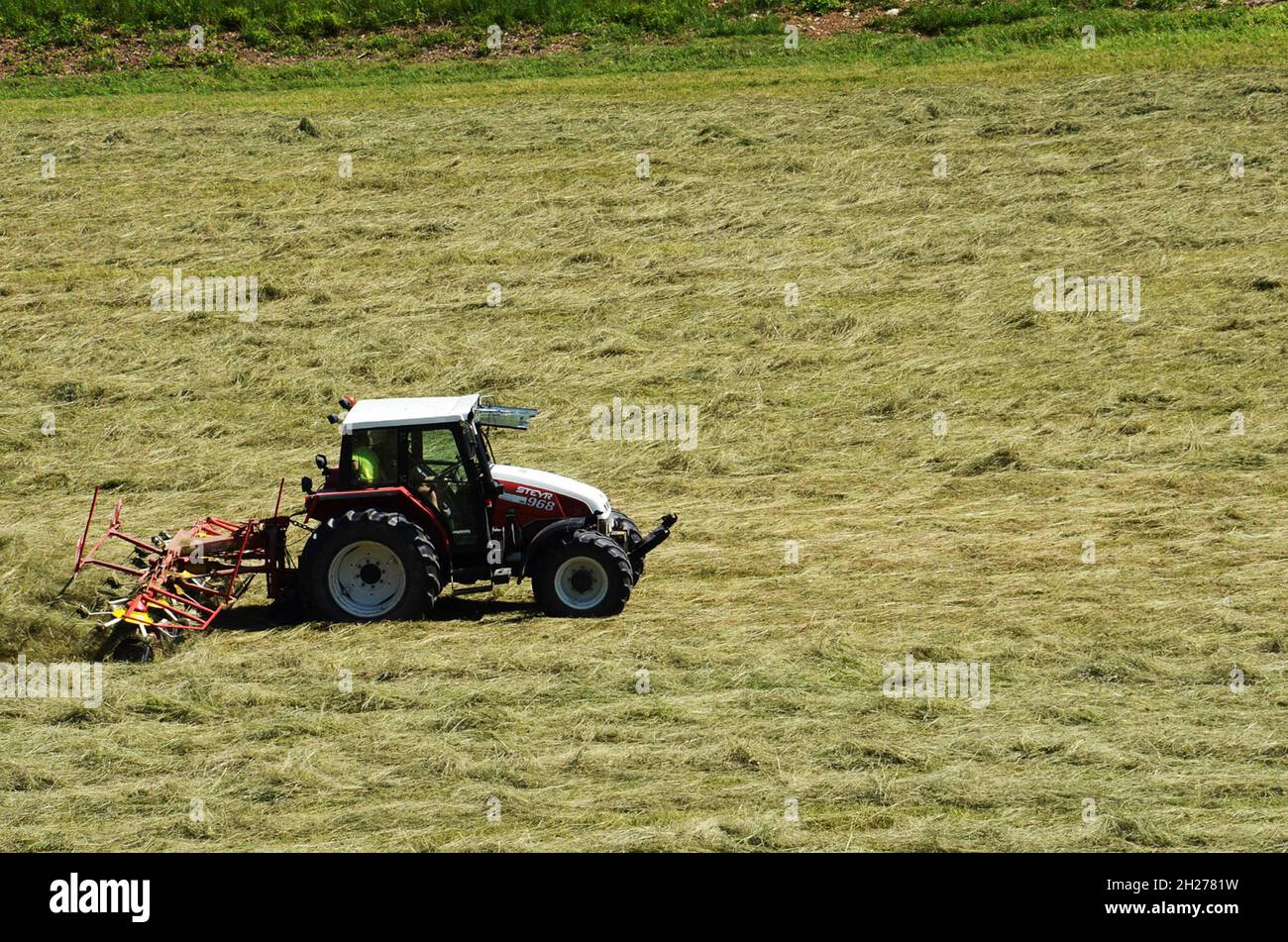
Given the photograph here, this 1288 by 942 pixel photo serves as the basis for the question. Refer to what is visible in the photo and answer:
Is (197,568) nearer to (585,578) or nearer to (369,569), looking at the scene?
(369,569)

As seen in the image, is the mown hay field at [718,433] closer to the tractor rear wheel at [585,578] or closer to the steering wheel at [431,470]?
the tractor rear wheel at [585,578]

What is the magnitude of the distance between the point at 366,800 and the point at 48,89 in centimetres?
1918

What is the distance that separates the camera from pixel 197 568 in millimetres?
10648

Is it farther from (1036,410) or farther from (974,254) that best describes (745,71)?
(1036,410)

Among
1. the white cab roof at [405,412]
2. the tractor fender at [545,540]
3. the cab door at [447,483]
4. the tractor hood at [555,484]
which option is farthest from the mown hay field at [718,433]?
the white cab roof at [405,412]

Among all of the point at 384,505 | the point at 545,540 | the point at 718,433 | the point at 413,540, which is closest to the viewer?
the point at 413,540

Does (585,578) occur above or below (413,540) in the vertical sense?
below

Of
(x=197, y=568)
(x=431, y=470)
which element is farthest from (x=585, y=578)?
(x=197, y=568)

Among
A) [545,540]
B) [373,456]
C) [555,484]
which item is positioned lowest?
[545,540]

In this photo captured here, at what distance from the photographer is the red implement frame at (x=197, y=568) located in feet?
33.3

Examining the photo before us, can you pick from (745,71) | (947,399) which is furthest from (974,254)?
(745,71)

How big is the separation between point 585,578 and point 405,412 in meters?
1.70

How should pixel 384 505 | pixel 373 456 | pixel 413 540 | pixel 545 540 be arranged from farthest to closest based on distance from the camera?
pixel 373 456
pixel 384 505
pixel 545 540
pixel 413 540

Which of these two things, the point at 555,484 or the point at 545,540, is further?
the point at 555,484
